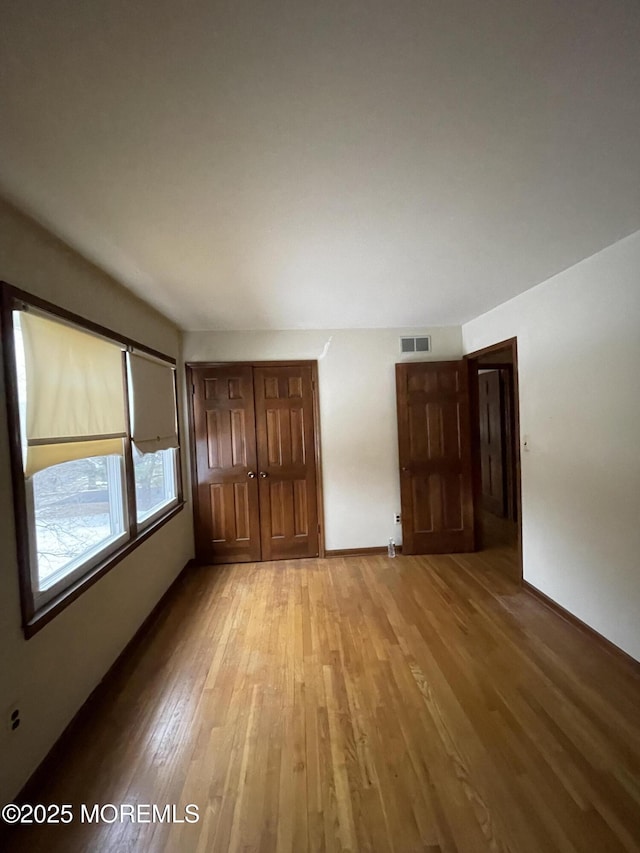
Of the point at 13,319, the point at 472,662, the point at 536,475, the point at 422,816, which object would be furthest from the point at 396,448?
the point at 13,319

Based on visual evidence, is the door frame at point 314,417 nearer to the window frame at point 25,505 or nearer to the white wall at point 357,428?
the white wall at point 357,428

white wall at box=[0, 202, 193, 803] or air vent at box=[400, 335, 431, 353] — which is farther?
air vent at box=[400, 335, 431, 353]

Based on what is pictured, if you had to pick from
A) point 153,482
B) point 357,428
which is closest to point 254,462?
point 153,482

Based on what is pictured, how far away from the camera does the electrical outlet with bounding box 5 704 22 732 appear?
136 cm

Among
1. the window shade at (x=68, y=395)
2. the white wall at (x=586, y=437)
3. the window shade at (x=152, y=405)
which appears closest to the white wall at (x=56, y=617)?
the window shade at (x=68, y=395)

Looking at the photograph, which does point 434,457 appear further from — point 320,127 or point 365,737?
point 320,127

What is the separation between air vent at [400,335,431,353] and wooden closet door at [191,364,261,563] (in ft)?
5.31

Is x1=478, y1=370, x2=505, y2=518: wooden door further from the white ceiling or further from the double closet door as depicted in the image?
the white ceiling

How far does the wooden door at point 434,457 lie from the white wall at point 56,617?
2490 millimetres

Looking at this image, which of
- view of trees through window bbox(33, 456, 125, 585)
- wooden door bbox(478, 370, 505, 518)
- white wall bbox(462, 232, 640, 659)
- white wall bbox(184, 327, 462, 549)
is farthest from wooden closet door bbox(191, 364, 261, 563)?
wooden door bbox(478, 370, 505, 518)

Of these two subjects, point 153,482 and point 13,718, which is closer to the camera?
point 13,718

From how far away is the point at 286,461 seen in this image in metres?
3.80

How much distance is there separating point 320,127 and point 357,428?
2901 millimetres

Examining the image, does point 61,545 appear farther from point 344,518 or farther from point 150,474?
point 344,518
